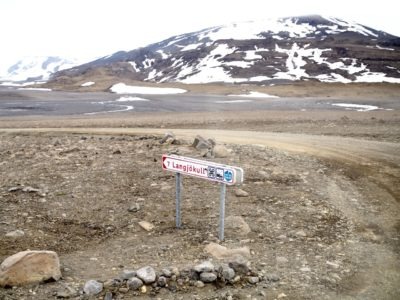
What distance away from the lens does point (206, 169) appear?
7680 mm

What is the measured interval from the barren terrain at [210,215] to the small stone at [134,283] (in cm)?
9

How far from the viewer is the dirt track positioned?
6625mm

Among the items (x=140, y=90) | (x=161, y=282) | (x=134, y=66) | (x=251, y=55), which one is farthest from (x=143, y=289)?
(x=134, y=66)

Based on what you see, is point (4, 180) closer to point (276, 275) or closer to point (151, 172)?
point (151, 172)

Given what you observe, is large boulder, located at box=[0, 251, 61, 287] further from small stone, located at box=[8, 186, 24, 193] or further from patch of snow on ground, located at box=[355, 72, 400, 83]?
patch of snow on ground, located at box=[355, 72, 400, 83]

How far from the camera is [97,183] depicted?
438 inches

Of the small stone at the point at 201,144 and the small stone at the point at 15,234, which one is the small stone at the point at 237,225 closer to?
the small stone at the point at 15,234

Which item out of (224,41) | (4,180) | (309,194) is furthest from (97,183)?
(224,41)

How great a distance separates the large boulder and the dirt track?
1.60 feet

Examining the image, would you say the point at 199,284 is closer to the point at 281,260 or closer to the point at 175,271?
the point at 175,271

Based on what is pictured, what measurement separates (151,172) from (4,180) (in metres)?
3.76

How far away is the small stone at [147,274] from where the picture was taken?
6.21 metres

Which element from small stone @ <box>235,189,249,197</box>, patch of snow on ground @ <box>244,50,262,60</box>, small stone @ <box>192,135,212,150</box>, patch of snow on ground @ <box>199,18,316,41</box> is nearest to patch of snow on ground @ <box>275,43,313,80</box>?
patch of snow on ground @ <box>244,50,262,60</box>

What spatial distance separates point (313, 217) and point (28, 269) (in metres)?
5.67
